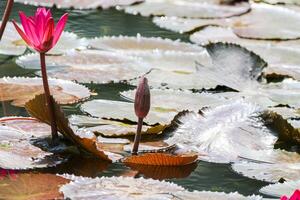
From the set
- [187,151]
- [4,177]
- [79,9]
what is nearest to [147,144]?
[187,151]

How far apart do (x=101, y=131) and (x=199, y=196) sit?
364 mm

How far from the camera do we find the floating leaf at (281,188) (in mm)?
1449

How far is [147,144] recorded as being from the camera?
5.47 feet

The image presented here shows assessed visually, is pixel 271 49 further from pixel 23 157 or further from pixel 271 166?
pixel 23 157

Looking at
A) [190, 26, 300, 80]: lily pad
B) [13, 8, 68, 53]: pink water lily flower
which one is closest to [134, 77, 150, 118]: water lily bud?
[13, 8, 68, 53]: pink water lily flower

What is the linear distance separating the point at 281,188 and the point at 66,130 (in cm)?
40

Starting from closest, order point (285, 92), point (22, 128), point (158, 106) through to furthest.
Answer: point (22, 128), point (158, 106), point (285, 92)

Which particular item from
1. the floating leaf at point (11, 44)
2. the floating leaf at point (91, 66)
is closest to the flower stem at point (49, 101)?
the floating leaf at point (91, 66)

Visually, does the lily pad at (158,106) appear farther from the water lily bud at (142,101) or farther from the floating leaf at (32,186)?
the floating leaf at (32,186)

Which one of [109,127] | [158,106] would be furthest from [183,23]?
[109,127]

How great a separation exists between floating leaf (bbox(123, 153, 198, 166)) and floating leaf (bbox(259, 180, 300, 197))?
160 mm

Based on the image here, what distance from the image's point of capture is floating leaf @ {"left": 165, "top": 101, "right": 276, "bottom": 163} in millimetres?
1646

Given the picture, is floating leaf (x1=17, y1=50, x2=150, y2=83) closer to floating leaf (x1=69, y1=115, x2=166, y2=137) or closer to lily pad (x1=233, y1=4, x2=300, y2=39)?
floating leaf (x1=69, y1=115, x2=166, y2=137)

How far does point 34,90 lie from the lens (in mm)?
1980
